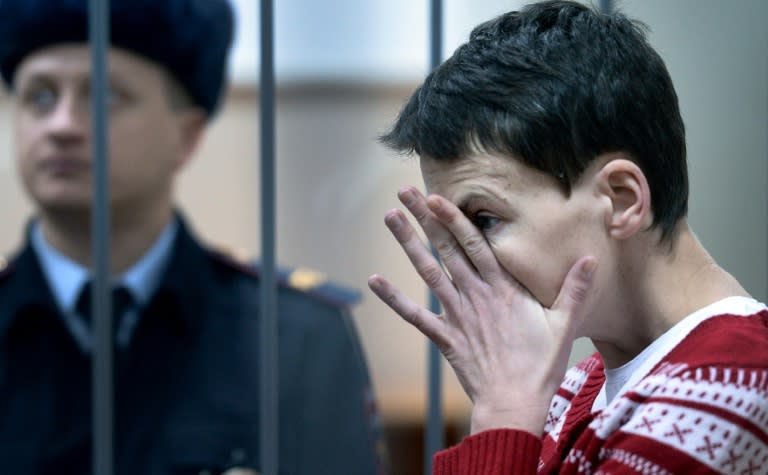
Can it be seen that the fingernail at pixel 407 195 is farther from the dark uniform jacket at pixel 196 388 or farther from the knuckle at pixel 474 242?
the dark uniform jacket at pixel 196 388

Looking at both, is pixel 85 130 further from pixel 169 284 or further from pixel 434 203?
pixel 434 203

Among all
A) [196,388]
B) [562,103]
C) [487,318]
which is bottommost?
[196,388]

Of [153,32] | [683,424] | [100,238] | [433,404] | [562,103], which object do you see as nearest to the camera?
[683,424]

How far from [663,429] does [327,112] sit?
62.1 inches

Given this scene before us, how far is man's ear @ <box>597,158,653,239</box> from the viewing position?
1.19m

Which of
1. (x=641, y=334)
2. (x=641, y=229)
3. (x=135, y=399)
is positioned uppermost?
(x=641, y=229)

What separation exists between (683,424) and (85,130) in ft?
5.91

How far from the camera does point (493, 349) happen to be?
1231mm

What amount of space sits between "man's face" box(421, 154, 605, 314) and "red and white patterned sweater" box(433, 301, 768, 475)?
0.48 feet

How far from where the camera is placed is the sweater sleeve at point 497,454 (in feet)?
3.77

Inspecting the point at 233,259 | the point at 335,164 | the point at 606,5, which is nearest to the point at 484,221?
the point at 606,5

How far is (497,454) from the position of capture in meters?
1.16

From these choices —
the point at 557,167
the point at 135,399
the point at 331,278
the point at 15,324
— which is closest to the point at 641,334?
the point at 557,167

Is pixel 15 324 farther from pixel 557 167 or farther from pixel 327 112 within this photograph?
pixel 557 167
